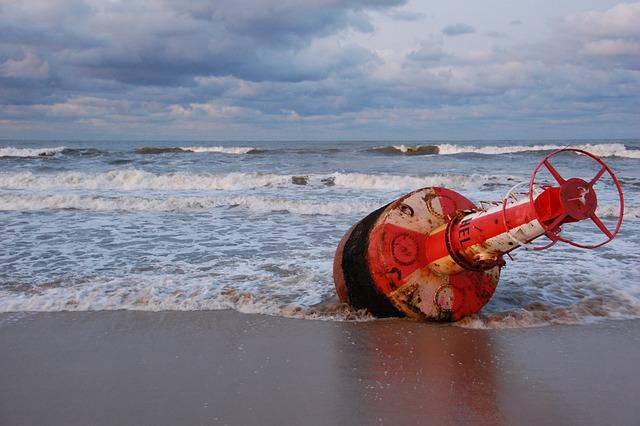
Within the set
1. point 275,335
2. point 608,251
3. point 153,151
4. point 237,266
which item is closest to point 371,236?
point 275,335

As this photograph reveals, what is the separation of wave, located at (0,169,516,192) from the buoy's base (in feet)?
42.2

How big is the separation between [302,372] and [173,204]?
9.89 metres

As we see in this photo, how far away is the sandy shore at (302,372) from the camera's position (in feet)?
10.9

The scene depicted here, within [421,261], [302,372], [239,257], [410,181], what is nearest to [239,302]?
[302,372]

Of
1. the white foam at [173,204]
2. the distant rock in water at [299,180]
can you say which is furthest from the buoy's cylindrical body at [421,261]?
the distant rock in water at [299,180]

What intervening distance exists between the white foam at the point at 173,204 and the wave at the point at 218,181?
12.6 feet

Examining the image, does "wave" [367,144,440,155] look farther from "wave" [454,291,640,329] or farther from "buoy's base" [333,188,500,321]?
"buoy's base" [333,188,500,321]

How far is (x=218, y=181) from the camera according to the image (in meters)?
18.4

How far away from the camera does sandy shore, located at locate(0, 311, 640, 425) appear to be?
331 cm

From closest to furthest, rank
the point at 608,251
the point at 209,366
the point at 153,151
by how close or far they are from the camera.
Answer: the point at 209,366
the point at 608,251
the point at 153,151

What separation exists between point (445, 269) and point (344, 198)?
10289mm

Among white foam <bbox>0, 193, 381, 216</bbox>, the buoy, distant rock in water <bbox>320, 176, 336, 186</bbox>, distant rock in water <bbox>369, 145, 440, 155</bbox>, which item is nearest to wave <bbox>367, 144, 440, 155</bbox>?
distant rock in water <bbox>369, 145, 440, 155</bbox>

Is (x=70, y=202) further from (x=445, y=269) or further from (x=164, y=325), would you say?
(x=445, y=269)

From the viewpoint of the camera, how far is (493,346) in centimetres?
438
